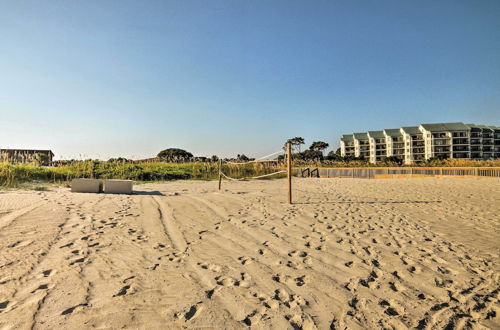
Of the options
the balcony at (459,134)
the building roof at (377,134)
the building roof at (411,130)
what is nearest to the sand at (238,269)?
the building roof at (411,130)

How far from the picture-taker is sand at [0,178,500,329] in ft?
7.64

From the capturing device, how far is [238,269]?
10.7ft

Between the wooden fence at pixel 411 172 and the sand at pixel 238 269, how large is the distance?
13.9m

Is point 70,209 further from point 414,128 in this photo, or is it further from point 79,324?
point 414,128

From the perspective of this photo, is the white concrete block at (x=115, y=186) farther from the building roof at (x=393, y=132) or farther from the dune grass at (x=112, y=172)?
the building roof at (x=393, y=132)

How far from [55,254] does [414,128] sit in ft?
260

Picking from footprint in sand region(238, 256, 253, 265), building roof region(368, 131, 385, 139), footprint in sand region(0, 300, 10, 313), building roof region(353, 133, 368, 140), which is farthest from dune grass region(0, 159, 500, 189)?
building roof region(353, 133, 368, 140)

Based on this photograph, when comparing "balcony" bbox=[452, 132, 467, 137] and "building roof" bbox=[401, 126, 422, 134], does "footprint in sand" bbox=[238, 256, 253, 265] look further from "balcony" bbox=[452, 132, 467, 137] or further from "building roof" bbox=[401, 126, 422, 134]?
"balcony" bbox=[452, 132, 467, 137]

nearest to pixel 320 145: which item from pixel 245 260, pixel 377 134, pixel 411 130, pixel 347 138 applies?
pixel 347 138

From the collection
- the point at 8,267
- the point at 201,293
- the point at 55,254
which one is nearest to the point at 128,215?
the point at 55,254

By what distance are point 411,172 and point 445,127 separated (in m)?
57.8

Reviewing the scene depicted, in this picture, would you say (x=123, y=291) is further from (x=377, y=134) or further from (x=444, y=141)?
(x=377, y=134)

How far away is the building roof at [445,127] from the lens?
63.4 m

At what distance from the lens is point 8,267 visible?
3.01m
